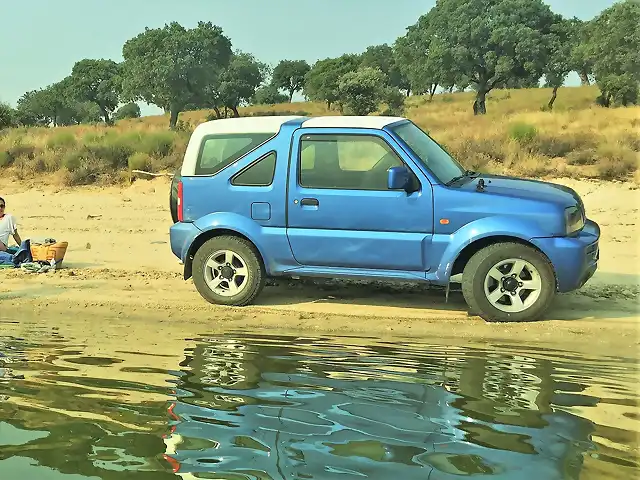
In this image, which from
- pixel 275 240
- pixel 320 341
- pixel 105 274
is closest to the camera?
pixel 320 341

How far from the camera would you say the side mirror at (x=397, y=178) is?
7.05m

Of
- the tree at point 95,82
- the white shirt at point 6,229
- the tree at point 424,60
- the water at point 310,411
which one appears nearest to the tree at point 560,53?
the tree at point 424,60

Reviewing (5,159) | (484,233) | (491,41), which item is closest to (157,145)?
(5,159)

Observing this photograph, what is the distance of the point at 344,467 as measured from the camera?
3.60m

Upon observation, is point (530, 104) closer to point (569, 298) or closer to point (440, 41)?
point (440, 41)

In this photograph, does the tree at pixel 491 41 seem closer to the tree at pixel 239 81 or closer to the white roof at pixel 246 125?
the tree at pixel 239 81

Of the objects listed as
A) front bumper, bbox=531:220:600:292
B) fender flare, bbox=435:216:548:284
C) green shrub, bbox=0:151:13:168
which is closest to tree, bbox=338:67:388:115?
green shrub, bbox=0:151:13:168

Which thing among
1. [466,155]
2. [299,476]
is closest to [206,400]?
[299,476]

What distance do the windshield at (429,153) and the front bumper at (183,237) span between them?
2.32 meters

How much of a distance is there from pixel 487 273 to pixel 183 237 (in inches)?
124

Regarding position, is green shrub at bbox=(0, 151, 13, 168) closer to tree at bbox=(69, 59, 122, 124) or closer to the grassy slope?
the grassy slope

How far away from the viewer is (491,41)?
47375 millimetres

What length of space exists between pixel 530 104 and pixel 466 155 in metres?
35.6

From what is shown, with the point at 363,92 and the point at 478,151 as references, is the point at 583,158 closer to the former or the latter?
the point at 478,151
